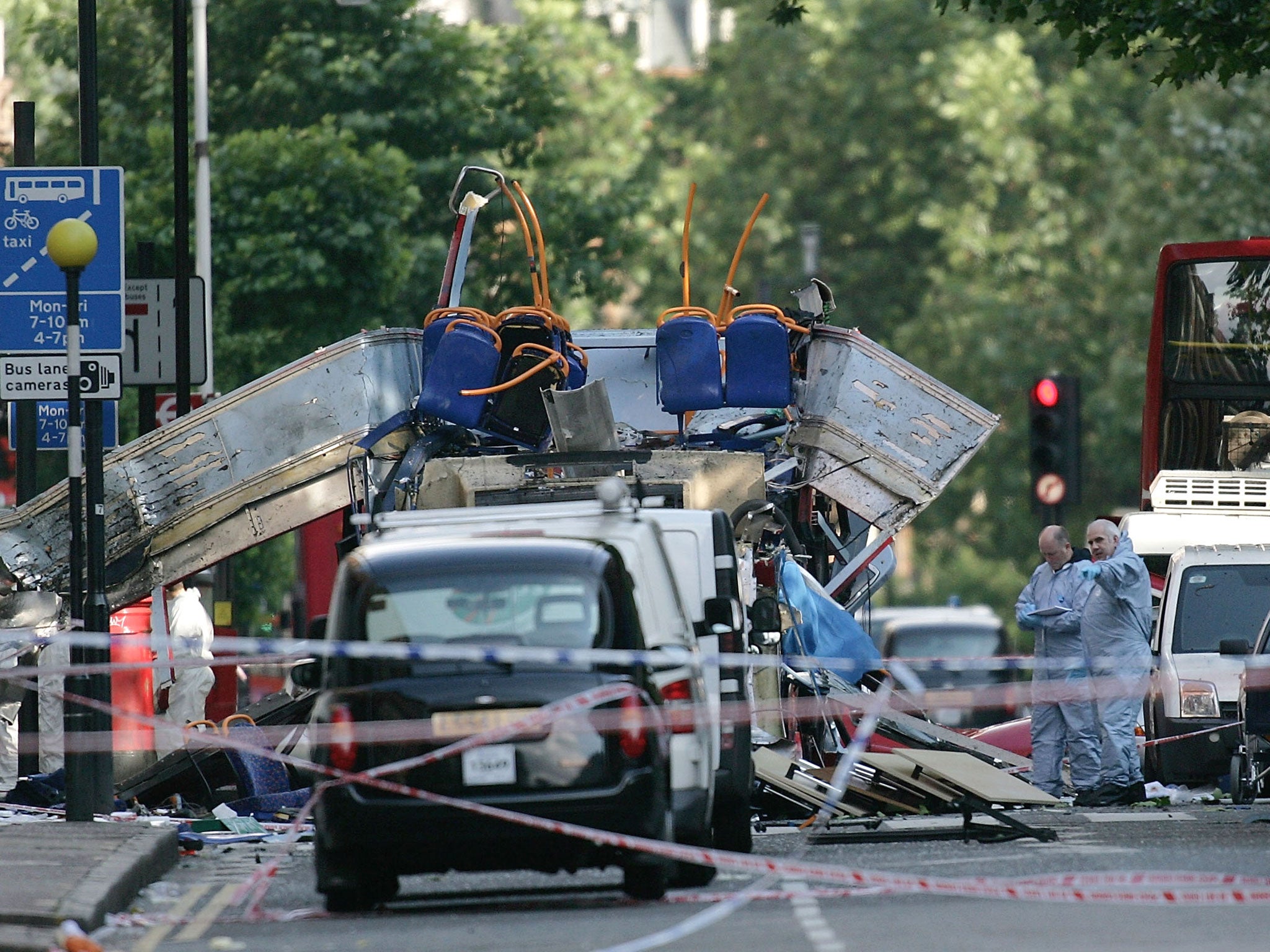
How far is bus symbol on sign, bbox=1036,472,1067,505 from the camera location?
71.1 feet

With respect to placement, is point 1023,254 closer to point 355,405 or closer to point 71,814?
point 355,405

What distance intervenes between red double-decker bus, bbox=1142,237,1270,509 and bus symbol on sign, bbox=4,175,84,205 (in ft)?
31.5

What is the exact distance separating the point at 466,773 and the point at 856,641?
7226 millimetres

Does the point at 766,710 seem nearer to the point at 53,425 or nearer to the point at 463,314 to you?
the point at 463,314

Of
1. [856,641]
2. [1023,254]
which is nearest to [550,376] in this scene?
[856,641]

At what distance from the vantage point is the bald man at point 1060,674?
1762 centimetres

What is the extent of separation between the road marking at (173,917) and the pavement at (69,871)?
0.68 ft

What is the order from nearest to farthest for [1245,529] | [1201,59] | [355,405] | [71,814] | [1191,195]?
[71,814], [1201,59], [355,405], [1245,529], [1191,195]

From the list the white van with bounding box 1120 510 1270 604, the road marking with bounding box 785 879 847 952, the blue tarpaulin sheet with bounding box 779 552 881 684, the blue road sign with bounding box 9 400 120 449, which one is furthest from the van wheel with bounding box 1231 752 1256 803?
the blue road sign with bounding box 9 400 120 449

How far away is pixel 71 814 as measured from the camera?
48.5 feet

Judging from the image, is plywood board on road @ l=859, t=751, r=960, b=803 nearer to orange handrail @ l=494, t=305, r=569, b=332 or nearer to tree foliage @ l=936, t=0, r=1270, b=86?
orange handrail @ l=494, t=305, r=569, b=332

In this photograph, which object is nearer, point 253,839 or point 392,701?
point 392,701

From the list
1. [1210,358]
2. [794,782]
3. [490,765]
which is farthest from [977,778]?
[1210,358]

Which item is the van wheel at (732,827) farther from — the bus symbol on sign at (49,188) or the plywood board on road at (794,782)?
the bus symbol on sign at (49,188)
